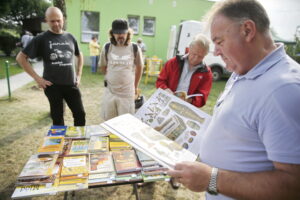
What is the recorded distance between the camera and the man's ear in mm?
731

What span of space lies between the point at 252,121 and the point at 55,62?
8.54ft

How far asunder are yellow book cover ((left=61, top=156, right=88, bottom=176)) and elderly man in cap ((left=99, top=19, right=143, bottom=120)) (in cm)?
145

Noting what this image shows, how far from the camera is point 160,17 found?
39.3 feet

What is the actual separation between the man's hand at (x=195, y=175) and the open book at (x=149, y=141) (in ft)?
0.46

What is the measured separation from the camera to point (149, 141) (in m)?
1.14

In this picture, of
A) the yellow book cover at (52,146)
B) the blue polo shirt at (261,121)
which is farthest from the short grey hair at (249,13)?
the yellow book cover at (52,146)

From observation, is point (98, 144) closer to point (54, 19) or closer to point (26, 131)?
point (54, 19)

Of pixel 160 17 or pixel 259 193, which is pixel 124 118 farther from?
pixel 160 17

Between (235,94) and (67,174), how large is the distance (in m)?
1.06

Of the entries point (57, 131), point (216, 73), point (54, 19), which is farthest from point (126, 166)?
point (216, 73)

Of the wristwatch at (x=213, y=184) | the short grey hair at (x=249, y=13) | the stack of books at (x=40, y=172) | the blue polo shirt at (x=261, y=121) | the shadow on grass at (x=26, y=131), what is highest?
the short grey hair at (x=249, y=13)

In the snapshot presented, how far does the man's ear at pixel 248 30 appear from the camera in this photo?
73 cm

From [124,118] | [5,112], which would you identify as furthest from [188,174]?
[5,112]

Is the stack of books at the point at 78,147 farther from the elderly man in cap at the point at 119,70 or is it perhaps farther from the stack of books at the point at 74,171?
the elderly man in cap at the point at 119,70
